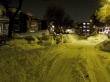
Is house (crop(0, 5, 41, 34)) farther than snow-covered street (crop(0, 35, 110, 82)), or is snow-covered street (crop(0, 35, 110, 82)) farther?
house (crop(0, 5, 41, 34))

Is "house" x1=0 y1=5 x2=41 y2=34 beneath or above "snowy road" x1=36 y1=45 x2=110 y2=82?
above

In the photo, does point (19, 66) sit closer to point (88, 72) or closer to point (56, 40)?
→ point (88, 72)

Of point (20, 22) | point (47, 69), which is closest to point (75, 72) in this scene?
point (47, 69)

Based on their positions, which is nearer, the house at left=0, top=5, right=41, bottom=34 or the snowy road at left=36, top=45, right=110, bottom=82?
the snowy road at left=36, top=45, right=110, bottom=82

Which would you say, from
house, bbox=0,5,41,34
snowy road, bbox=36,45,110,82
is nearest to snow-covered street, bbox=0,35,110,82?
snowy road, bbox=36,45,110,82

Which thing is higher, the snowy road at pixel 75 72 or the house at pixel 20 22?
the house at pixel 20 22

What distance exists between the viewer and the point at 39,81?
962 centimetres

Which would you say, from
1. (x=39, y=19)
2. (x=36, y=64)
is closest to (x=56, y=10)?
(x=39, y=19)

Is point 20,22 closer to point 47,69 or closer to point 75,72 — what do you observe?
point 47,69

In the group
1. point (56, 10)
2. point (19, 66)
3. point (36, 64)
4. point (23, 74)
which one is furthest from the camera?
point (56, 10)

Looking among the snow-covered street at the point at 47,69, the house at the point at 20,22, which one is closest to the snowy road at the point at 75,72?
the snow-covered street at the point at 47,69

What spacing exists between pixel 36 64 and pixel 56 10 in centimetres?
6095

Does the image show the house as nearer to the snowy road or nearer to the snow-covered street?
the snow-covered street

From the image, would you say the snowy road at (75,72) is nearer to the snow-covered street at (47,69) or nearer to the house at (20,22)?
the snow-covered street at (47,69)
